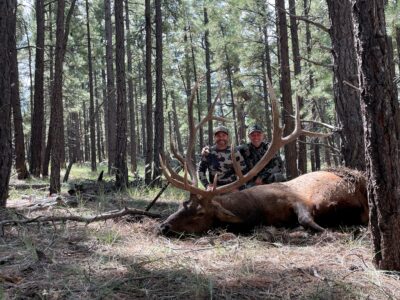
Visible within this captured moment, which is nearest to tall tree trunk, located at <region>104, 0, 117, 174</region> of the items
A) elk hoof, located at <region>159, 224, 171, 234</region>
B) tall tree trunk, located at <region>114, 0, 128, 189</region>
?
tall tree trunk, located at <region>114, 0, 128, 189</region>

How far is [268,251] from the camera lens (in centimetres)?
426

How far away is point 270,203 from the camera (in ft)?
18.7

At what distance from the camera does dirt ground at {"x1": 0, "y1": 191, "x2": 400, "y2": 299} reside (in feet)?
9.82

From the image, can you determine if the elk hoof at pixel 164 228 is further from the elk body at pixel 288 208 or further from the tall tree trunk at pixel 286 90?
the tall tree trunk at pixel 286 90

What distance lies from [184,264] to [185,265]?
44 millimetres

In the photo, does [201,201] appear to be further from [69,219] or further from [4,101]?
[4,101]

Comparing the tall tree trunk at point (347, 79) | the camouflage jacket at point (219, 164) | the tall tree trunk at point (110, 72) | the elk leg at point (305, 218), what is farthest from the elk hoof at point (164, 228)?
the tall tree trunk at point (110, 72)

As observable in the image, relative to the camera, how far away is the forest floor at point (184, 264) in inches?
118

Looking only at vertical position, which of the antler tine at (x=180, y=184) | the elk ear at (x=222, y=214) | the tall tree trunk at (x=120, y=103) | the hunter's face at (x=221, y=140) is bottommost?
the elk ear at (x=222, y=214)

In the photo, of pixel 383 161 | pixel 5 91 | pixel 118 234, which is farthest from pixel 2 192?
pixel 383 161

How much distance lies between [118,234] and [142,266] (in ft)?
3.83

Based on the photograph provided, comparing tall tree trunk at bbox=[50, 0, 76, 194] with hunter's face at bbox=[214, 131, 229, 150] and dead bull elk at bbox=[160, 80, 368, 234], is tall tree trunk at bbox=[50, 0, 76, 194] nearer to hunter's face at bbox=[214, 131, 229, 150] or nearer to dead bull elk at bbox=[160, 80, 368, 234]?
hunter's face at bbox=[214, 131, 229, 150]

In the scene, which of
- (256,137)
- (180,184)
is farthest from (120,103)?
(180,184)

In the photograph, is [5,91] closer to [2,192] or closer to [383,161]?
[2,192]
